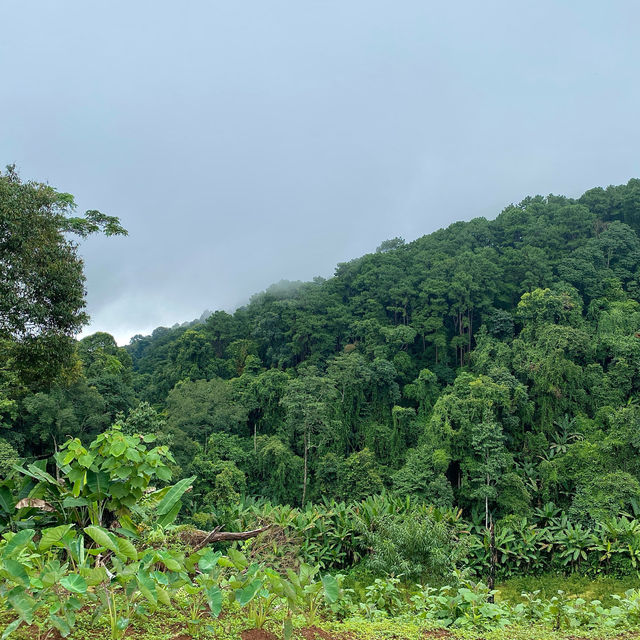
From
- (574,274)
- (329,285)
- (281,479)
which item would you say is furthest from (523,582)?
(329,285)

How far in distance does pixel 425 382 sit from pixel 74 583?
72.6 ft

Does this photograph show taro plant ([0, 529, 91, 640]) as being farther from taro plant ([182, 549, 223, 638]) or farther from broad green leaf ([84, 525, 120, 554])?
taro plant ([182, 549, 223, 638])

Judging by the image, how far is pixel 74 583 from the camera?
1773 mm

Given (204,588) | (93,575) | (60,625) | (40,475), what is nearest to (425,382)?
(40,475)

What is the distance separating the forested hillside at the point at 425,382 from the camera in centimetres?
1592

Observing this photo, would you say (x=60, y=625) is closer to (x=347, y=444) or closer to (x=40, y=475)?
(x=40, y=475)

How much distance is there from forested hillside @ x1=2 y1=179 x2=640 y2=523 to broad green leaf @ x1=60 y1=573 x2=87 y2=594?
6820 mm

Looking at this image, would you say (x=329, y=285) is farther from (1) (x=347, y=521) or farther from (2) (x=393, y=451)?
(1) (x=347, y=521)

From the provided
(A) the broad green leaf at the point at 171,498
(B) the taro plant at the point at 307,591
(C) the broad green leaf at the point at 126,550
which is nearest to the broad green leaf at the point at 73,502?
(A) the broad green leaf at the point at 171,498

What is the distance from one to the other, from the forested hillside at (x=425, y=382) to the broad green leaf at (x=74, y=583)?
6820 millimetres

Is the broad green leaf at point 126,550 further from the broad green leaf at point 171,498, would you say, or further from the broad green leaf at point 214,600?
the broad green leaf at point 171,498

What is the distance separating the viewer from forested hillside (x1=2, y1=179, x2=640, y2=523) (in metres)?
15.9

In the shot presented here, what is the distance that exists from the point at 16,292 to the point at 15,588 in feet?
18.3

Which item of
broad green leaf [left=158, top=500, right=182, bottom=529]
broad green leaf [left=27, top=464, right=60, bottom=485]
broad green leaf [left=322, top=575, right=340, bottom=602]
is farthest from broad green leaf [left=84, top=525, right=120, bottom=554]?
broad green leaf [left=27, top=464, right=60, bottom=485]
